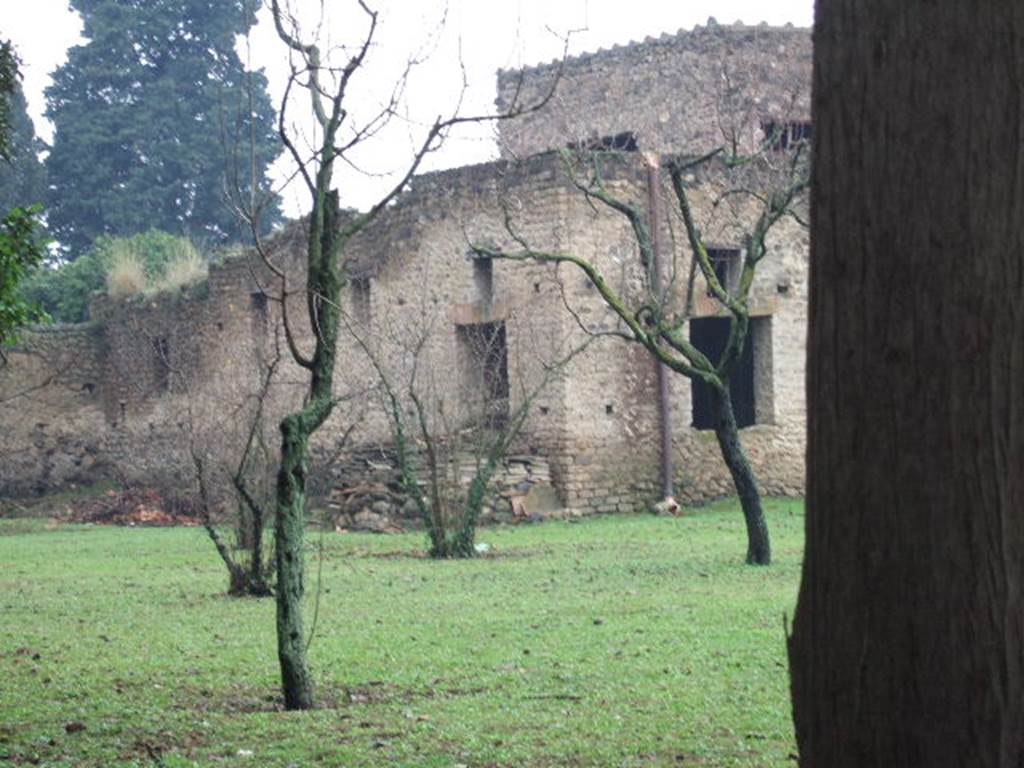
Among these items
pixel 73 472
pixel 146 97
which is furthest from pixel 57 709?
pixel 146 97

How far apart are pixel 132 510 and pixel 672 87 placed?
10.9 meters

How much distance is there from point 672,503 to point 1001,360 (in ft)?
63.2

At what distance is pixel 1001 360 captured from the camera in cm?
336

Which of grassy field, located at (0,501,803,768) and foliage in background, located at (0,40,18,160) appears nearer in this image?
grassy field, located at (0,501,803,768)

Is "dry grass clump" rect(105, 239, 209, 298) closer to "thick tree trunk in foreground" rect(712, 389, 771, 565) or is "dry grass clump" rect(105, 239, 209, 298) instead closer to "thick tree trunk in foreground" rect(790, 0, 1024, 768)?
"thick tree trunk in foreground" rect(712, 389, 771, 565)

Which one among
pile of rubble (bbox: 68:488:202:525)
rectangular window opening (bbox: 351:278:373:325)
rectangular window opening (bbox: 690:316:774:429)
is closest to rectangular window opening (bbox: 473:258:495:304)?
rectangular window opening (bbox: 351:278:373:325)

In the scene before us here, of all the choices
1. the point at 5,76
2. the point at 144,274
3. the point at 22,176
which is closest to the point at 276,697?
the point at 5,76

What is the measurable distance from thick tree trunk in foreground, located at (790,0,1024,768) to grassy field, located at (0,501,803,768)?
310 centimetres

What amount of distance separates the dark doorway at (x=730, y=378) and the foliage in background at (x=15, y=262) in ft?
52.4

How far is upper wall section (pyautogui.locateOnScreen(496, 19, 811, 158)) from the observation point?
89.6 ft

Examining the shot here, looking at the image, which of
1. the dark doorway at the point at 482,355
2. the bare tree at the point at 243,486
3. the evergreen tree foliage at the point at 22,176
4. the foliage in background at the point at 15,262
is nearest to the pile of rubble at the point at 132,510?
the bare tree at the point at 243,486

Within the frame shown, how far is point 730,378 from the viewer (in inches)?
1008

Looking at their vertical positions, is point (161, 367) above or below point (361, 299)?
below

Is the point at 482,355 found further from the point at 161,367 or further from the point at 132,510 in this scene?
the point at 161,367
